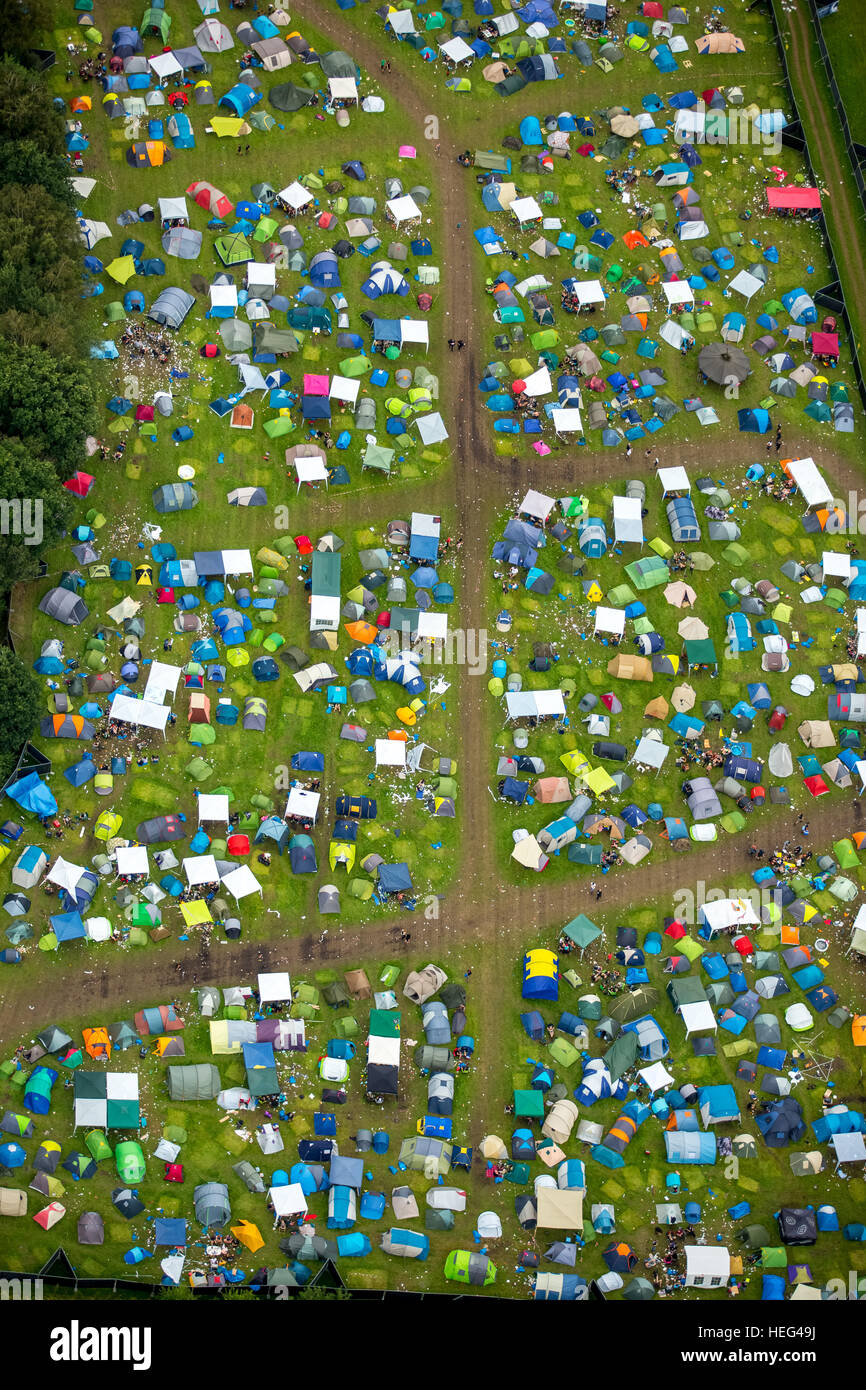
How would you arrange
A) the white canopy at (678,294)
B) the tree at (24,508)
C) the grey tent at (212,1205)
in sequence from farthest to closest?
the white canopy at (678,294), the tree at (24,508), the grey tent at (212,1205)

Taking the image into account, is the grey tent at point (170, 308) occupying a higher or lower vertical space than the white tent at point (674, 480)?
higher

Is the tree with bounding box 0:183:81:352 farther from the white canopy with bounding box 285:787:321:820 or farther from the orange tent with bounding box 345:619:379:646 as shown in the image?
the white canopy with bounding box 285:787:321:820

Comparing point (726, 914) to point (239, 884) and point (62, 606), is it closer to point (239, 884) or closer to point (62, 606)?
point (239, 884)

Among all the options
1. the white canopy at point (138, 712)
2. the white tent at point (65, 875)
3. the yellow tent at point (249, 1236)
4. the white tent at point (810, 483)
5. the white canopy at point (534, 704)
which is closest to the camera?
the yellow tent at point (249, 1236)

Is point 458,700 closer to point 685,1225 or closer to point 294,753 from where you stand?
point 294,753

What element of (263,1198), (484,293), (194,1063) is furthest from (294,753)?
(484,293)

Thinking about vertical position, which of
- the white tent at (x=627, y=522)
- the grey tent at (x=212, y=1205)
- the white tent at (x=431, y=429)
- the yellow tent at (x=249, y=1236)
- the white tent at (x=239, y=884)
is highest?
the white tent at (x=431, y=429)

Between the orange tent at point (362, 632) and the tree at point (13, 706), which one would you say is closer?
the tree at point (13, 706)

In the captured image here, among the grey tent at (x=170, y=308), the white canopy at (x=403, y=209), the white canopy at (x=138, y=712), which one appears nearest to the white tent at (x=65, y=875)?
the white canopy at (x=138, y=712)

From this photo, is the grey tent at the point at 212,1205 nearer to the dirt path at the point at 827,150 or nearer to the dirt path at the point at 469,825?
the dirt path at the point at 469,825
